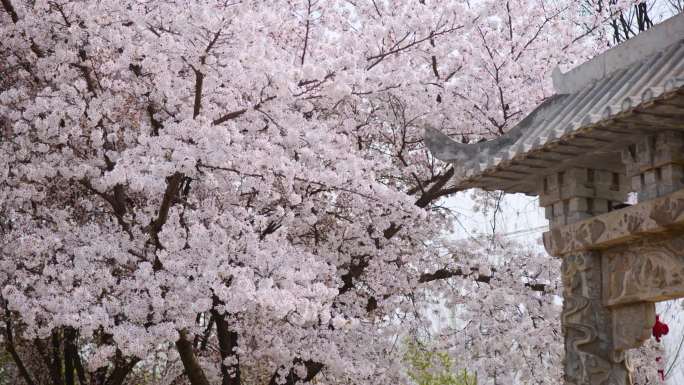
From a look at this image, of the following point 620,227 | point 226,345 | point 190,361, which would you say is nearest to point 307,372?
point 226,345

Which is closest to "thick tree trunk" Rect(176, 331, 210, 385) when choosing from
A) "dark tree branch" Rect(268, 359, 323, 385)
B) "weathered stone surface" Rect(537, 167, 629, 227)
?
"dark tree branch" Rect(268, 359, 323, 385)

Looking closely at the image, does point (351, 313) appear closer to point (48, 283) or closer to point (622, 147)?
point (48, 283)

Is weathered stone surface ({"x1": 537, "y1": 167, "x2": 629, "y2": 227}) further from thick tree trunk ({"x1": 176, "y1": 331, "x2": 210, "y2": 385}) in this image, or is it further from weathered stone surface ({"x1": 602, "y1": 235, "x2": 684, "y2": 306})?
thick tree trunk ({"x1": 176, "y1": 331, "x2": 210, "y2": 385})

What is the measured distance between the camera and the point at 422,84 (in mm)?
9117

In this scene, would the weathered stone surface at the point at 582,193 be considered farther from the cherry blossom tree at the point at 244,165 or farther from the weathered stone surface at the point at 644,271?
the cherry blossom tree at the point at 244,165

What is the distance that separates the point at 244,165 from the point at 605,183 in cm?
319

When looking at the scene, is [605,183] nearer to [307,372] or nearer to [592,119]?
[592,119]

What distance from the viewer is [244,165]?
7500mm

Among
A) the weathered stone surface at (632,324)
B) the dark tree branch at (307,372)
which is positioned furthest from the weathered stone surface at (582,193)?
the dark tree branch at (307,372)

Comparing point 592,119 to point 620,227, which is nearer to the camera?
point 592,119

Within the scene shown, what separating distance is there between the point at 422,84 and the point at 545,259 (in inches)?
87.4

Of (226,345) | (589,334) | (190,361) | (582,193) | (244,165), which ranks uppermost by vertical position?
(244,165)

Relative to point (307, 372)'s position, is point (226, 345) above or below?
above

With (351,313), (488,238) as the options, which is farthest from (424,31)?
(351,313)
